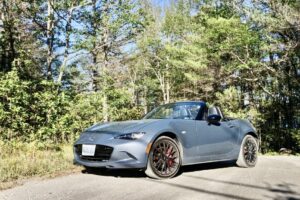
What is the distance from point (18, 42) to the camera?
60.3 feet

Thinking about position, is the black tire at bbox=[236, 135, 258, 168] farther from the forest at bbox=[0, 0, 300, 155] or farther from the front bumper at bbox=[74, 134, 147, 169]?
the forest at bbox=[0, 0, 300, 155]

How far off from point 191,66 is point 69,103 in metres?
15.8

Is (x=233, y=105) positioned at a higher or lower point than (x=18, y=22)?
lower

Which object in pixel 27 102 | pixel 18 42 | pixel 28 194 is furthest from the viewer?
pixel 18 42

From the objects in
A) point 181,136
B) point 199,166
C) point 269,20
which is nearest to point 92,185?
point 181,136

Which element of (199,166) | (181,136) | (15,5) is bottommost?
(199,166)

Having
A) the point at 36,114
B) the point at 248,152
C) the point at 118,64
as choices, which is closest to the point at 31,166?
the point at 248,152

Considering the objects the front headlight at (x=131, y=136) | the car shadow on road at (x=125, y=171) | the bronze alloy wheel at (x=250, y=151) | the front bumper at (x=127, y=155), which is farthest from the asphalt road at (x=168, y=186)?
the bronze alloy wheel at (x=250, y=151)

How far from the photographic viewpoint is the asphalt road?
4.62 metres

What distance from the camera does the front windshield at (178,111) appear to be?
22.4ft

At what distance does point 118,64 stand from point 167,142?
2578 cm

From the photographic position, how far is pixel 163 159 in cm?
583

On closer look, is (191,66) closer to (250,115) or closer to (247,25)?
(250,115)

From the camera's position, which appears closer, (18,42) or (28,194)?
(28,194)
